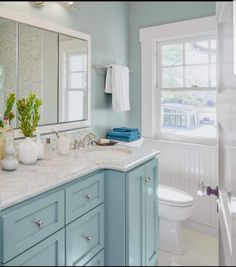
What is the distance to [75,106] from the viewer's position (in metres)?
2.10

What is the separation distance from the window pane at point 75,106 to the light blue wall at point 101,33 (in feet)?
0.54

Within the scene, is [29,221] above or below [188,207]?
above

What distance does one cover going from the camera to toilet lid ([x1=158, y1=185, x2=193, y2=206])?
2023mm

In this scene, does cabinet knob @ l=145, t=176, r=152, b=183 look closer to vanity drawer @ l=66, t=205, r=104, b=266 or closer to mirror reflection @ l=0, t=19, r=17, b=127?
vanity drawer @ l=66, t=205, r=104, b=266

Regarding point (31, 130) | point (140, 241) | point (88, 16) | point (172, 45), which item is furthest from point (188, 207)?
point (88, 16)

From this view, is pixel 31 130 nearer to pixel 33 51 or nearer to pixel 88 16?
pixel 33 51

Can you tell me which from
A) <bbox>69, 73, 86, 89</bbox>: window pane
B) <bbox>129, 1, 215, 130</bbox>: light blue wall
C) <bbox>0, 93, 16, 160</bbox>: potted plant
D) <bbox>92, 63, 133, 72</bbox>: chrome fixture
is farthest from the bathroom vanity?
<bbox>129, 1, 215, 130</bbox>: light blue wall

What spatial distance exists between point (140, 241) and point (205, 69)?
161 cm

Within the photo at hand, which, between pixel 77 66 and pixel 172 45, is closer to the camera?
pixel 77 66

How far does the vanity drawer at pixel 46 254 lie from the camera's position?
3.46 feet

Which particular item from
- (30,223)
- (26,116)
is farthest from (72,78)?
(30,223)

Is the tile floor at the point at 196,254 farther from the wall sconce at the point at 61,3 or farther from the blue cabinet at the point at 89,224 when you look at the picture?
the wall sconce at the point at 61,3

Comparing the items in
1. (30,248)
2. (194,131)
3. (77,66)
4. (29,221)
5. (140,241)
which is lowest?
(140,241)

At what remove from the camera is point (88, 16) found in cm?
219
